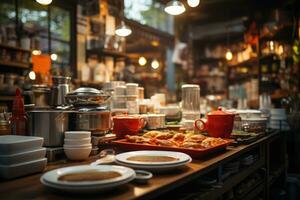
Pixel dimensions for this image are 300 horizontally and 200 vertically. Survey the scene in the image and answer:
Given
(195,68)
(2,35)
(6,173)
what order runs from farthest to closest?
(195,68), (2,35), (6,173)

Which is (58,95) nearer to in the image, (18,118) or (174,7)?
(18,118)

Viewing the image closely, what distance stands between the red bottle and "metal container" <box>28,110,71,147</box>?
0.25 feet

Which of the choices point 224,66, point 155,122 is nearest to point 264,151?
point 155,122

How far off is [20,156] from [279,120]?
116 inches

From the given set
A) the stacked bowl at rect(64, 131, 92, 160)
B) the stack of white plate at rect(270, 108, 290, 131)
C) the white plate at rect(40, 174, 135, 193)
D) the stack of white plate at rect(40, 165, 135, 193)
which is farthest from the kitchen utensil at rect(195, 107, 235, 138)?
the stack of white plate at rect(270, 108, 290, 131)

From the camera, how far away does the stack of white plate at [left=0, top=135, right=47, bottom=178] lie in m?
1.28

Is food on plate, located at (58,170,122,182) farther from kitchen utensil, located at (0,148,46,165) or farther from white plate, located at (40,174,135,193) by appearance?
kitchen utensil, located at (0,148,46,165)

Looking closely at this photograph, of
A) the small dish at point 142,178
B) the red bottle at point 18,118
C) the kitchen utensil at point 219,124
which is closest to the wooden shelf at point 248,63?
the kitchen utensil at point 219,124

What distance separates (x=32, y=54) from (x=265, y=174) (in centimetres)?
350

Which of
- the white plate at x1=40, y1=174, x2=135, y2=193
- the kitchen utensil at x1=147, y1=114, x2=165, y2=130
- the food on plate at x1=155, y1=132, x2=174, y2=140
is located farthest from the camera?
the kitchen utensil at x1=147, y1=114, x2=165, y2=130

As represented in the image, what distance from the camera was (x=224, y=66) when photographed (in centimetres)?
842

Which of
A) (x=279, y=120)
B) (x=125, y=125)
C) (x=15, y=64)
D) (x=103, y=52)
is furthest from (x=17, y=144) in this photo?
(x=103, y=52)

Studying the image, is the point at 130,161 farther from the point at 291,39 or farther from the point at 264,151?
the point at 291,39

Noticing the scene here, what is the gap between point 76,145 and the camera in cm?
162
